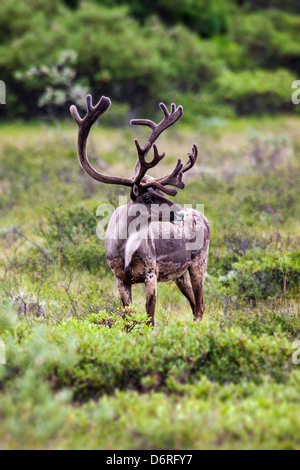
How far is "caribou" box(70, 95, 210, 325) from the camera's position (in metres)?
6.68

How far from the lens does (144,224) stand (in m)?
6.78

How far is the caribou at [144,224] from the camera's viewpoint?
668cm

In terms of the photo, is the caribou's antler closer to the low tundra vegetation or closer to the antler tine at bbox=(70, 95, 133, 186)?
the antler tine at bbox=(70, 95, 133, 186)

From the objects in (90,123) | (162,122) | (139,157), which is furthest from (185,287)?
(90,123)

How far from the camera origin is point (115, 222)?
6.99 metres

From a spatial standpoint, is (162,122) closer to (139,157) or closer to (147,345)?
(139,157)

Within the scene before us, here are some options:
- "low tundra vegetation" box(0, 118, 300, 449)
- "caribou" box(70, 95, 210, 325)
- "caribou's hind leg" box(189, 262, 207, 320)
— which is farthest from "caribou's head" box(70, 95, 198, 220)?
"caribou's hind leg" box(189, 262, 207, 320)

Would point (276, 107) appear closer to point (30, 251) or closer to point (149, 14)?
point (149, 14)

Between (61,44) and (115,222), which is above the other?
(61,44)

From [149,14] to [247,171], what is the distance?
929 inches

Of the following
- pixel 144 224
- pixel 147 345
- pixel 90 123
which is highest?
pixel 90 123

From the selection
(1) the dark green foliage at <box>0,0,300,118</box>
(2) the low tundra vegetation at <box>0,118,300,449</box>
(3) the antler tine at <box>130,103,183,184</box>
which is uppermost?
(1) the dark green foliage at <box>0,0,300,118</box>

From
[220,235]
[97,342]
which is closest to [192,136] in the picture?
[220,235]

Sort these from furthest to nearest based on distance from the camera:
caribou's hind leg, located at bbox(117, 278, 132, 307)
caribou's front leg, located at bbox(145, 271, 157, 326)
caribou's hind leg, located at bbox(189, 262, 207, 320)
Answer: caribou's hind leg, located at bbox(189, 262, 207, 320), caribou's hind leg, located at bbox(117, 278, 132, 307), caribou's front leg, located at bbox(145, 271, 157, 326)
